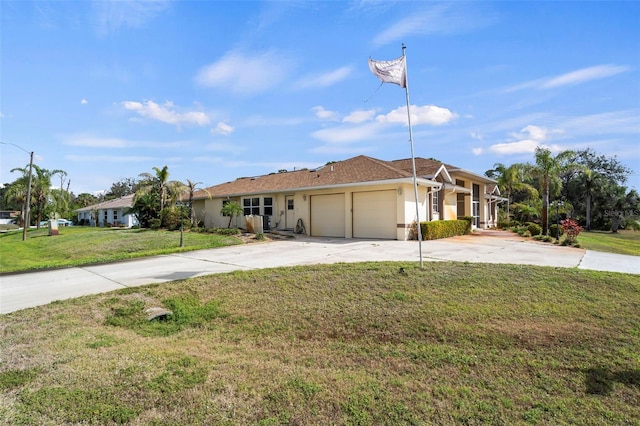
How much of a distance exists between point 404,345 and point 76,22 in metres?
12.4

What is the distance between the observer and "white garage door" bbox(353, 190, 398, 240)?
1644cm

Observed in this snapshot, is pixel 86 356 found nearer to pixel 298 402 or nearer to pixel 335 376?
pixel 298 402

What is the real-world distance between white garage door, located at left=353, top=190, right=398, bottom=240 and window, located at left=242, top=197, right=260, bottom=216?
8.12 meters

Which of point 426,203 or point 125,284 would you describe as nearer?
point 125,284

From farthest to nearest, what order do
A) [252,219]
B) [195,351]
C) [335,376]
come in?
[252,219]
[195,351]
[335,376]

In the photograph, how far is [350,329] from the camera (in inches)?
210

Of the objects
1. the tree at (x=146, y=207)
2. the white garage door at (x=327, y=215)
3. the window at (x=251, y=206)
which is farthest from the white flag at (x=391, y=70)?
the tree at (x=146, y=207)

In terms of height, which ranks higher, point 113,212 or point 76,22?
point 76,22

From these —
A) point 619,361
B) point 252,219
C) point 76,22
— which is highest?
point 76,22

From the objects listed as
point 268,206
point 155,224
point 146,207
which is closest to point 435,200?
point 268,206

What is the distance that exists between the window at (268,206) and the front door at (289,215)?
57.3 inches

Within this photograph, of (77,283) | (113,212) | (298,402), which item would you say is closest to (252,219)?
(77,283)

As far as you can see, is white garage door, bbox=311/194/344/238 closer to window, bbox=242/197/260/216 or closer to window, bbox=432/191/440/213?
window, bbox=242/197/260/216

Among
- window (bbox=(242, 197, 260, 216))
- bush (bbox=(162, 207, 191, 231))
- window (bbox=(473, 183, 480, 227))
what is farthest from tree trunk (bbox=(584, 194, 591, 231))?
bush (bbox=(162, 207, 191, 231))
